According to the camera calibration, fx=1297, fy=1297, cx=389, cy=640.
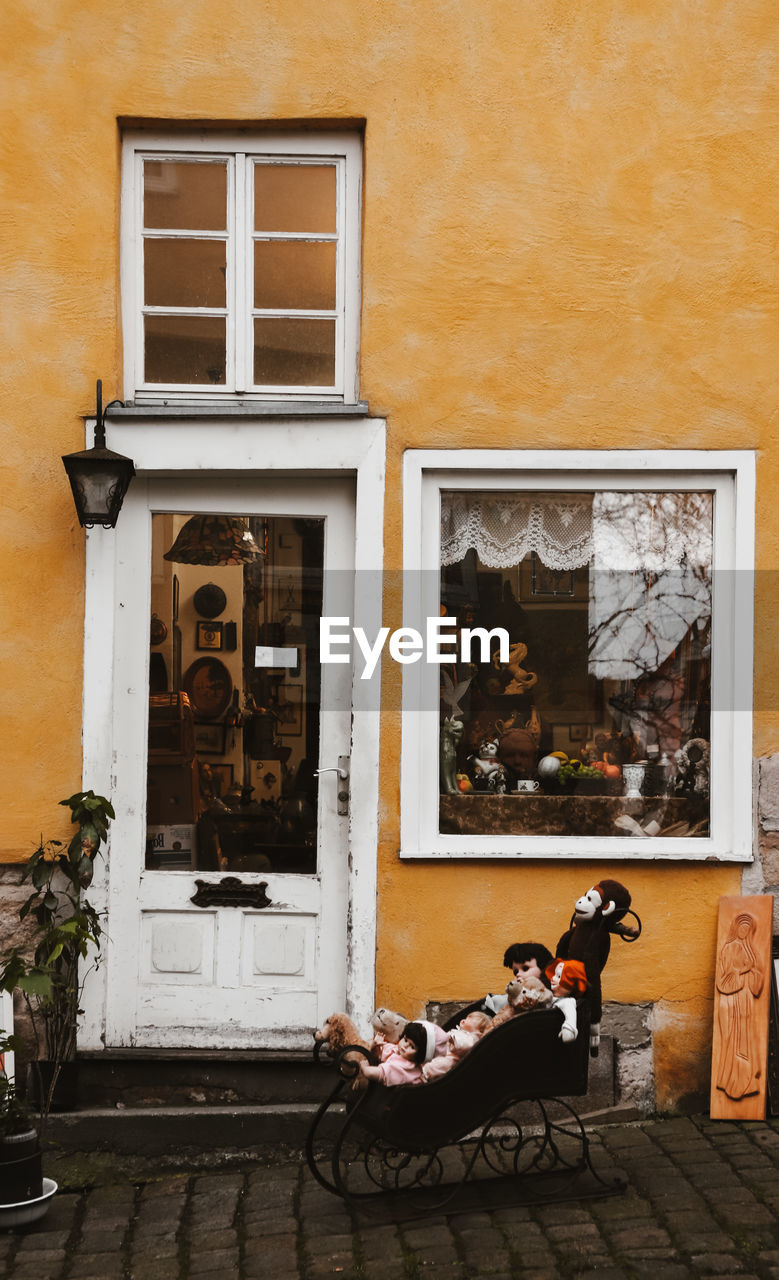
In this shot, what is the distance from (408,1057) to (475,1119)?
29cm

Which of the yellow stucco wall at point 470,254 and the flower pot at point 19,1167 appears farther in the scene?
the yellow stucco wall at point 470,254

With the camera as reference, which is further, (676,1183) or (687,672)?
(687,672)

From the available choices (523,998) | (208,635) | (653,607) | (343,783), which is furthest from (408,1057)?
(653,607)

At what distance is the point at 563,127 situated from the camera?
548cm

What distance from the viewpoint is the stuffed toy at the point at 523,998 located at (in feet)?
14.2

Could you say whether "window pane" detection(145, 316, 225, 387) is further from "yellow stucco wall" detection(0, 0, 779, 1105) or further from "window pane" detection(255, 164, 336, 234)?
"window pane" detection(255, 164, 336, 234)

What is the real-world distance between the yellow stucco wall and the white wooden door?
0.28m

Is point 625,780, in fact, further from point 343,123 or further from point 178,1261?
point 343,123

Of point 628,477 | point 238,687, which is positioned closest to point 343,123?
point 628,477

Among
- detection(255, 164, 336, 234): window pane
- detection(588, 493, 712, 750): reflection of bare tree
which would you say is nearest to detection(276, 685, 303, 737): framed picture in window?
detection(588, 493, 712, 750): reflection of bare tree

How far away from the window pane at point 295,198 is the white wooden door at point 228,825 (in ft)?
3.67

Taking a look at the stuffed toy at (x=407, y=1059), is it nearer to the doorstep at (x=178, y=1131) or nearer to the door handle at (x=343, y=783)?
the doorstep at (x=178, y=1131)

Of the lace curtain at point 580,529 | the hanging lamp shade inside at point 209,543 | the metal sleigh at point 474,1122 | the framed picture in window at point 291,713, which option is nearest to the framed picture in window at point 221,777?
the framed picture in window at point 291,713

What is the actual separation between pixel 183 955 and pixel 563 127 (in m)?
3.88
